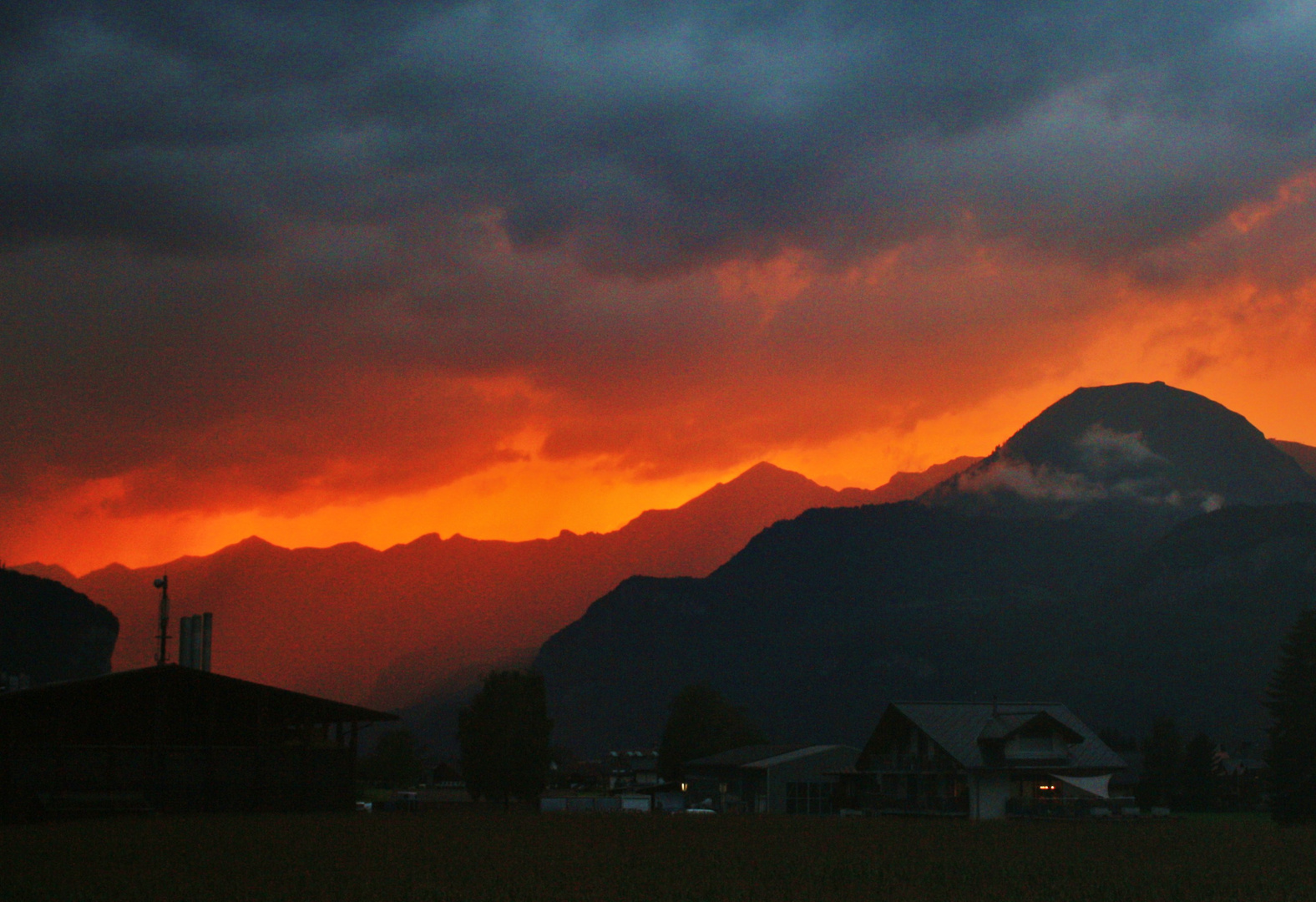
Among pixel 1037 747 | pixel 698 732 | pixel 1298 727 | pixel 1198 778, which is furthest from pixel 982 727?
pixel 698 732

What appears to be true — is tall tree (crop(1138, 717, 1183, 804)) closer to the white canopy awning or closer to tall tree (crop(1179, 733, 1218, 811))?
tall tree (crop(1179, 733, 1218, 811))

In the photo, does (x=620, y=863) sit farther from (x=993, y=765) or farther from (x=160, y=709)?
(x=993, y=765)

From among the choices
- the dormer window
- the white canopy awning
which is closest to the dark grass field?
the white canopy awning

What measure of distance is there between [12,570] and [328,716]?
487ft

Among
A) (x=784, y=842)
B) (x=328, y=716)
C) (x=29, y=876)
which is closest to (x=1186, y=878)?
(x=784, y=842)

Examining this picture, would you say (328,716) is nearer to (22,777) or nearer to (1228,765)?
(22,777)

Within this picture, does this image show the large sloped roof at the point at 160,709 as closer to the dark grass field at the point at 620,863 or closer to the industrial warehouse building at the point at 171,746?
the industrial warehouse building at the point at 171,746

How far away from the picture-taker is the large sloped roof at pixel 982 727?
77.6 meters

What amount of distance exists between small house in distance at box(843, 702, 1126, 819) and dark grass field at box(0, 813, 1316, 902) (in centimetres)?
2399

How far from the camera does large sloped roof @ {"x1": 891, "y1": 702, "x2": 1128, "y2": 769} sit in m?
77.6

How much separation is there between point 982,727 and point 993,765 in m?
4.15

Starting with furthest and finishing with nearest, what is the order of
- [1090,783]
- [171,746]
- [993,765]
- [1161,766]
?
[1161,766], [1090,783], [993,765], [171,746]

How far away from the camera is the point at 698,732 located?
124938mm

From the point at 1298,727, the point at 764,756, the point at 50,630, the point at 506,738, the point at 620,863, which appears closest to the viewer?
Result: the point at 620,863
